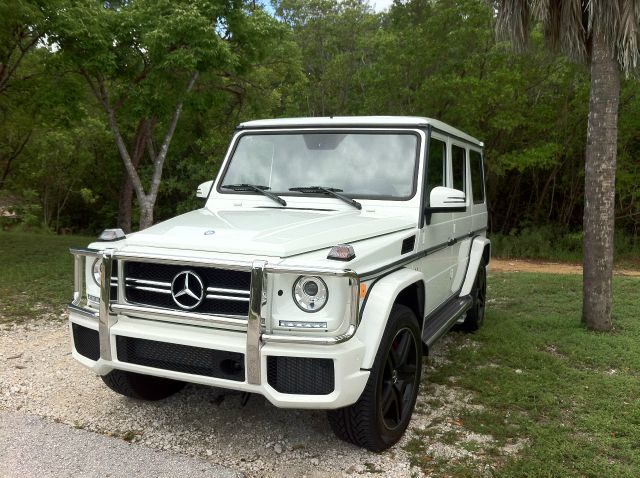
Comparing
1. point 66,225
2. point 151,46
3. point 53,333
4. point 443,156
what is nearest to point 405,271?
point 443,156

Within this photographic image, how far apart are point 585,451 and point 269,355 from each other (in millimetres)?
2116

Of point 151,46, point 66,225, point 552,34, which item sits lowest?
point 66,225

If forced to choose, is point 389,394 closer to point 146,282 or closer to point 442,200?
point 442,200

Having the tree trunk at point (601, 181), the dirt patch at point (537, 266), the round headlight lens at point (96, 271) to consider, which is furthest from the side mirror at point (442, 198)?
the dirt patch at point (537, 266)

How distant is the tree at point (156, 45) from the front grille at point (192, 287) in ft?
30.5

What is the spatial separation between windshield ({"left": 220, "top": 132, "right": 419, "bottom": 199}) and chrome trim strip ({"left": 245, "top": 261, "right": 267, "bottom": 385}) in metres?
1.46

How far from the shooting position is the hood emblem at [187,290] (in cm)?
313

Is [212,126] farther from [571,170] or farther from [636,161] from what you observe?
[636,161]

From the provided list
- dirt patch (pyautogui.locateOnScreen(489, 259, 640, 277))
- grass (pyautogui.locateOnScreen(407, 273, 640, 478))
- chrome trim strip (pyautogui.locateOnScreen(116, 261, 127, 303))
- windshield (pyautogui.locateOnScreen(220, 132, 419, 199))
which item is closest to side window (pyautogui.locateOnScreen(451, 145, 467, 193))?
windshield (pyautogui.locateOnScreen(220, 132, 419, 199))

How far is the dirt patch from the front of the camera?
1410cm

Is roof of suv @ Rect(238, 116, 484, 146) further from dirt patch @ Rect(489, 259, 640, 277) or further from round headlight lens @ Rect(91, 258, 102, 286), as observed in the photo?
dirt patch @ Rect(489, 259, 640, 277)

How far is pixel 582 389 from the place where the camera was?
4652mm

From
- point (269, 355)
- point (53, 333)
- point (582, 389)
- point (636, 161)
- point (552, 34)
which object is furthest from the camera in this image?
point (636, 161)

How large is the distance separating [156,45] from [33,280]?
17.7 feet
